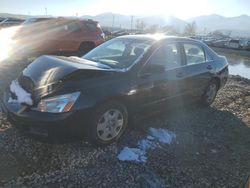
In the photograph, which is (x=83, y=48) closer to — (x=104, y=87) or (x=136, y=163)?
(x=104, y=87)

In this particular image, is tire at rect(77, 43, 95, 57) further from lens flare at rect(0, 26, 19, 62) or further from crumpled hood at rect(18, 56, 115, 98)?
crumpled hood at rect(18, 56, 115, 98)

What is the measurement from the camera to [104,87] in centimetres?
439

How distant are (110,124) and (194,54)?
2721mm

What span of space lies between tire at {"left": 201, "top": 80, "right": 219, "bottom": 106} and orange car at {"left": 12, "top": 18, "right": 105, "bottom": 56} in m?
6.41

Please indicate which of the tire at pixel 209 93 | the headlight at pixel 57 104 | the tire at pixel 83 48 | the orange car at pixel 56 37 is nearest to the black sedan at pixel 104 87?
the headlight at pixel 57 104

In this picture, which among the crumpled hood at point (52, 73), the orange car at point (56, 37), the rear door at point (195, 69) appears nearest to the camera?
the crumpled hood at point (52, 73)

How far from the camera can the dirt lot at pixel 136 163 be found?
3803mm

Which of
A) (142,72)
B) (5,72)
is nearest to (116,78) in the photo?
(142,72)

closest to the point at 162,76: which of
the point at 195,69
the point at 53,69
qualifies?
the point at 195,69

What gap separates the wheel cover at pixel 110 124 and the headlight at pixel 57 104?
0.54 metres

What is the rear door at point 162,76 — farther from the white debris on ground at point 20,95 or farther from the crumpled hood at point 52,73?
the white debris on ground at point 20,95

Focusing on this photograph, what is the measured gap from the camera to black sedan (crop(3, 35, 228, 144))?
4.06m

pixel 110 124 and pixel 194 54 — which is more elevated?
pixel 194 54

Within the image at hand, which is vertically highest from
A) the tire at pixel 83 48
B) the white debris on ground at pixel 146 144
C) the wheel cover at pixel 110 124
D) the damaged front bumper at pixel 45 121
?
the damaged front bumper at pixel 45 121
